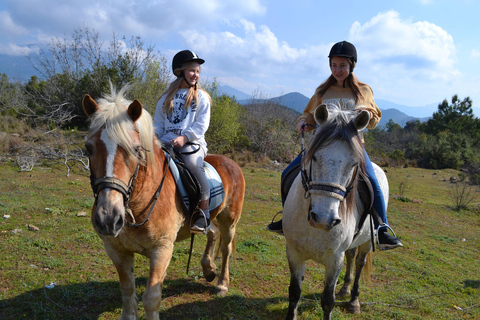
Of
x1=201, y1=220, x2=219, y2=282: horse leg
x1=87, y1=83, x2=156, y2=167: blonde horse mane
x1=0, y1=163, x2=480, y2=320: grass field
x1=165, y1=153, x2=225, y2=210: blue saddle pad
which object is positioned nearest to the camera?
x1=87, y1=83, x2=156, y2=167: blonde horse mane

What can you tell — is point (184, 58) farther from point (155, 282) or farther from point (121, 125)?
point (155, 282)

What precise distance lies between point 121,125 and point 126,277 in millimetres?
1547

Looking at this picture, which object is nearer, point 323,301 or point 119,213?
point 119,213

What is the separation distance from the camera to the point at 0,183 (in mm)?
8391

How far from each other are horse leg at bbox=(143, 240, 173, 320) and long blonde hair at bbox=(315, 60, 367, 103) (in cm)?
259

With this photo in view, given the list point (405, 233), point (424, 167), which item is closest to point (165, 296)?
point (405, 233)

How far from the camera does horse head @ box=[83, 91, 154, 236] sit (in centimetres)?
193

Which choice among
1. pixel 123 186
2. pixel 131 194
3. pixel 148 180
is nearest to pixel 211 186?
pixel 148 180

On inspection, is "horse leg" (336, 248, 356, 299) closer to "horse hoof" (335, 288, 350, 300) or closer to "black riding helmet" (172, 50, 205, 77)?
"horse hoof" (335, 288, 350, 300)

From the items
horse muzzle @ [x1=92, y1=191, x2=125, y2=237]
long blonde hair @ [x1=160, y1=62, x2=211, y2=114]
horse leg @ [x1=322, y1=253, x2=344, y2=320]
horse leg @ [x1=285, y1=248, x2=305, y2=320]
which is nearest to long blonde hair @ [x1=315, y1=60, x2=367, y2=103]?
long blonde hair @ [x1=160, y1=62, x2=211, y2=114]

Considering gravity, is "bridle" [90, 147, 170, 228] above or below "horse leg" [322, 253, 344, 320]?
above

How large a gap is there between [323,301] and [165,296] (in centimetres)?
206

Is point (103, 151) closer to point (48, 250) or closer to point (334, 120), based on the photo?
point (334, 120)

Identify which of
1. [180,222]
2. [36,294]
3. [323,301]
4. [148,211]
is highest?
[148,211]
